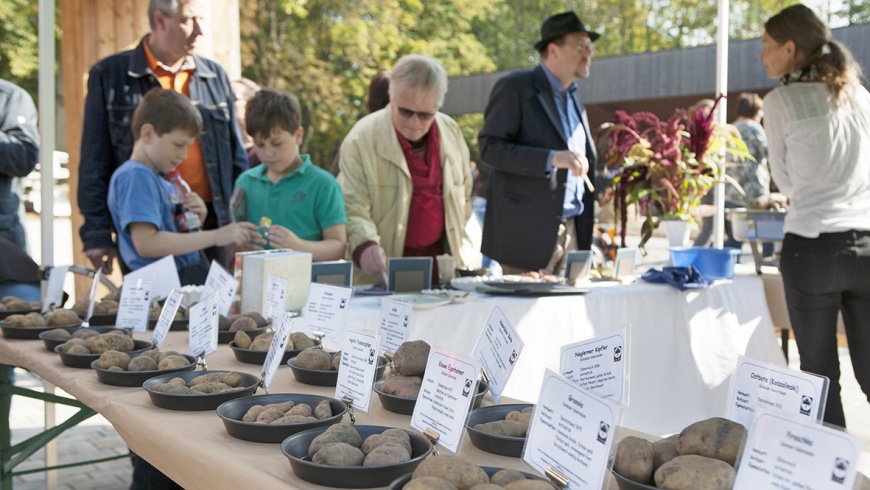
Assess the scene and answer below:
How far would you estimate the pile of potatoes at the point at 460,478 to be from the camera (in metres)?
0.99

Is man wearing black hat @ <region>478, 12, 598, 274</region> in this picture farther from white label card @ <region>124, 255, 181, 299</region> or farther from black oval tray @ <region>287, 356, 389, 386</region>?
black oval tray @ <region>287, 356, 389, 386</region>

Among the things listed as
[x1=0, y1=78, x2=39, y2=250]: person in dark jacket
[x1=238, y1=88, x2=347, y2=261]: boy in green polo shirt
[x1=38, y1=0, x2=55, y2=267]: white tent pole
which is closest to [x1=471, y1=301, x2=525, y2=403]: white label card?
[x1=238, y1=88, x2=347, y2=261]: boy in green polo shirt

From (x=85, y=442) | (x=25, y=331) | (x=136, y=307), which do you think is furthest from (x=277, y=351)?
(x=85, y=442)

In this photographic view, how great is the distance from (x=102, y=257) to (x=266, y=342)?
4.97 ft

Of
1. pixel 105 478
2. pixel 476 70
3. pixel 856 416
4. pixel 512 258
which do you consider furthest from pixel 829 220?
pixel 476 70

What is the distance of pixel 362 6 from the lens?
58.1 ft

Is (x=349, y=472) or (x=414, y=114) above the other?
(x=414, y=114)

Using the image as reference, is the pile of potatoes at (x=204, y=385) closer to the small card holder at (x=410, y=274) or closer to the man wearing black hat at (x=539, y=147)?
the small card holder at (x=410, y=274)

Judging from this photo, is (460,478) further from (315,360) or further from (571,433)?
(315,360)

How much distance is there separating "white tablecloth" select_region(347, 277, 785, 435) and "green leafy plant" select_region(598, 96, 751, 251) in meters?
0.43

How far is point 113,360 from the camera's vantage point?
1843mm

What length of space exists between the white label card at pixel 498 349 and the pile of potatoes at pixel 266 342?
56cm

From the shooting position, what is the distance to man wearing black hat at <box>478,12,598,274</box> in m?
3.80

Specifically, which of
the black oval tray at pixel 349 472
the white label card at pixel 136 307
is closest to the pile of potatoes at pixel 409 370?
the black oval tray at pixel 349 472
